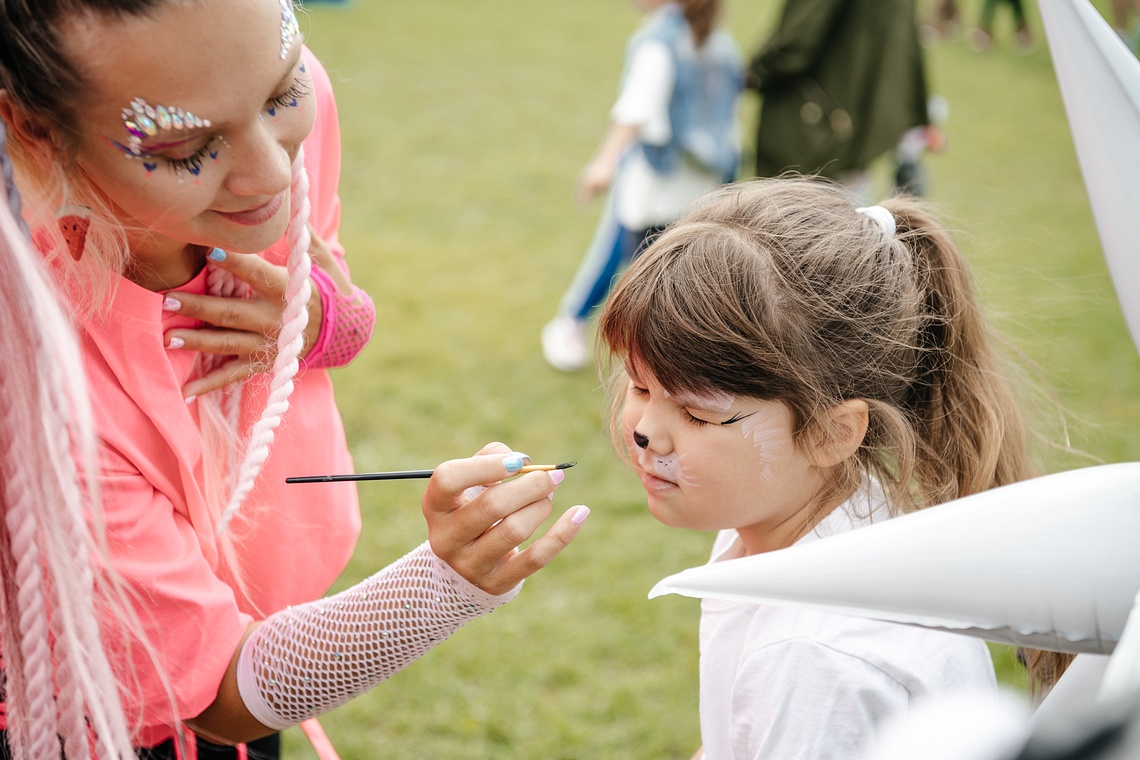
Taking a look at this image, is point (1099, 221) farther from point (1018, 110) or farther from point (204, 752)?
point (1018, 110)

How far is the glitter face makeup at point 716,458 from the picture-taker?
1.19m

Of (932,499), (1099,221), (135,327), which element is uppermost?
(1099,221)

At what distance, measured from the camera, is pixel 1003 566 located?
73 cm

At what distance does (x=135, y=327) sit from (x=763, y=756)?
80 centimetres

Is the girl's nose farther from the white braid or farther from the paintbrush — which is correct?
the paintbrush

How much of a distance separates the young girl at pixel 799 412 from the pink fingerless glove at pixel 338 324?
0.31m

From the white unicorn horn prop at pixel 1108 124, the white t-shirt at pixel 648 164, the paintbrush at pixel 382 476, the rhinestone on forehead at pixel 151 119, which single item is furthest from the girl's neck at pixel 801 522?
the white t-shirt at pixel 648 164

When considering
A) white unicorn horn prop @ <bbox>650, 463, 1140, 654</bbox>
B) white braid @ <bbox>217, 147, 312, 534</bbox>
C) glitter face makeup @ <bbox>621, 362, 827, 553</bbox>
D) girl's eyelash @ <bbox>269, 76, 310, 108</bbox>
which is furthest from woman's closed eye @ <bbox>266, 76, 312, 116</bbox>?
white unicorn horn prop @ <bbox>650, 463, 1140, 654</bbox>

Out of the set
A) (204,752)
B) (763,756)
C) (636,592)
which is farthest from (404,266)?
(763,756)

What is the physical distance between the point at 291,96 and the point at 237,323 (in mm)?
290

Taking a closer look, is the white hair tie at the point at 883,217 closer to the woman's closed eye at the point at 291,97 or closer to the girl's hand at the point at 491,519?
the girl's hand at the point at 491,519

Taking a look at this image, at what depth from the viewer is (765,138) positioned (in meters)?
3.75

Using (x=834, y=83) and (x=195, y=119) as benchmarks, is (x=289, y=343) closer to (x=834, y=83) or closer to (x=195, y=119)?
(x=195, y=119)

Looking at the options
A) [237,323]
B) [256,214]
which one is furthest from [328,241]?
[256,214]
